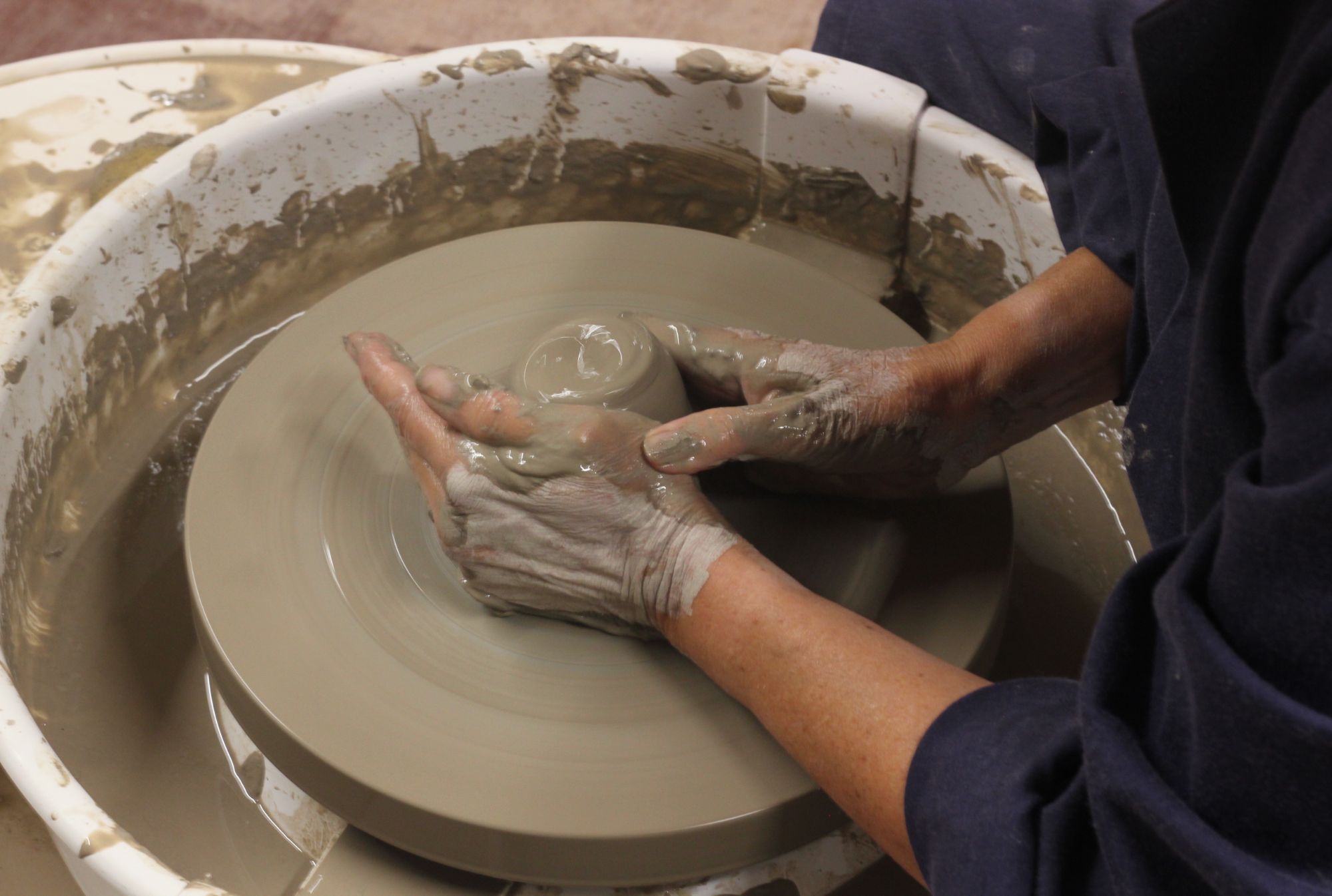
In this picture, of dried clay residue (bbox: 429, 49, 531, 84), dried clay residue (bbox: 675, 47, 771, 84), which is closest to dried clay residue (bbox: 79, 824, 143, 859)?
dried clay residue (bbox: 429, 49, 531, 84)

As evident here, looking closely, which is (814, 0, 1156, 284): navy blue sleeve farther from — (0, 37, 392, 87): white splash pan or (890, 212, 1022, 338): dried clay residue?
(0, 37, 392, 87): white splash pan

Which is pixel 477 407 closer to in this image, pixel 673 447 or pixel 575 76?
pixel 673 447

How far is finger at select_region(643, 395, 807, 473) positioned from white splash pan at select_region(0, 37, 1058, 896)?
65 centimetres

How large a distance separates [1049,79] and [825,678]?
957mm

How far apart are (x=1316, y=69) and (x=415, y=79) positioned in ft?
4.26

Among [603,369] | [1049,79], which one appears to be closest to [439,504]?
[603,369]

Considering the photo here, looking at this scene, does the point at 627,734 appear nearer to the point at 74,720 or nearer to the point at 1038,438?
the point at 74,720

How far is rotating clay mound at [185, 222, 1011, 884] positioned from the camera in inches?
40.1

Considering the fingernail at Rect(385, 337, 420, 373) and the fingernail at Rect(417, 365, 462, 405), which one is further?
the fingernail at Rect(385, 337, 420, 373)

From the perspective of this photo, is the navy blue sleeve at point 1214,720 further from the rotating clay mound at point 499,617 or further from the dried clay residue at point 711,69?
the dried clay residue at point 711,69

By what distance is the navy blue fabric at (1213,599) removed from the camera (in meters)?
0.58

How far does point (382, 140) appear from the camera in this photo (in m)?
1.67

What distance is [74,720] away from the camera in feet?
4.15

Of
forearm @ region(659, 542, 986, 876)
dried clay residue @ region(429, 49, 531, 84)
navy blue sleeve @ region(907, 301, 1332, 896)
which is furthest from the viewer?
dried clay residue @ region(429, 49, 531, 84)
